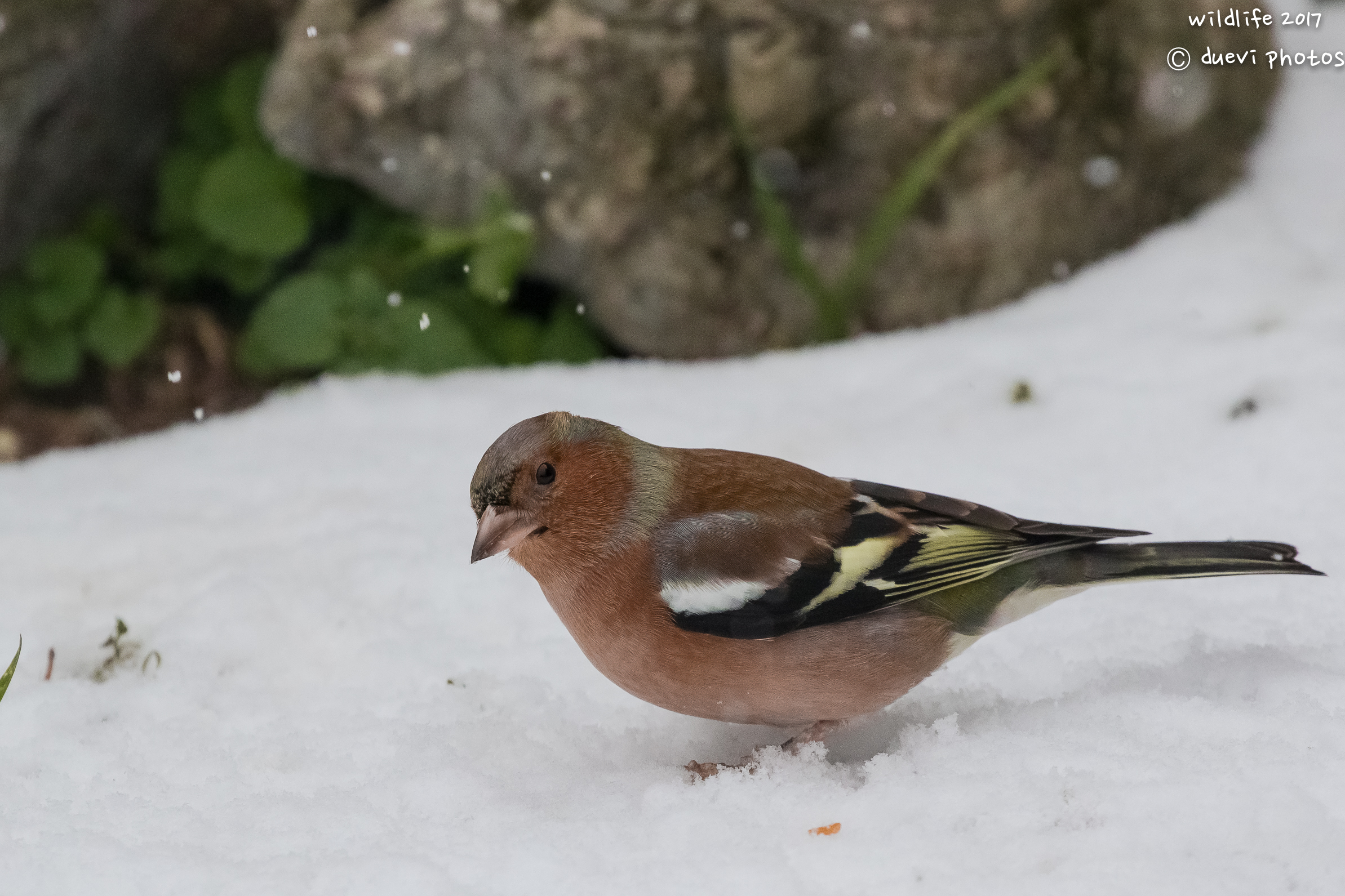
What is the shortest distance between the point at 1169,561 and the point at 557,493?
4.19 ft

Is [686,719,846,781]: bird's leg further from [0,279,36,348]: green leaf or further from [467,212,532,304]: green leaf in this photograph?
[0,279,36,348]: green leaf

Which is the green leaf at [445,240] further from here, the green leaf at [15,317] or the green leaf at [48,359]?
the green leaf at [15,317]

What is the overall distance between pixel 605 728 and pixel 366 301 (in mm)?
2596

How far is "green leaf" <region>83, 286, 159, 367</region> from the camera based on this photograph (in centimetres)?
472

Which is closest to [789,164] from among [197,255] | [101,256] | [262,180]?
[262,180]

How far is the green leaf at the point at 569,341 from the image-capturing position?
15.7 ft

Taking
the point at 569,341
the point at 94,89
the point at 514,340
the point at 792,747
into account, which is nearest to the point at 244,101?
the point at 94,89

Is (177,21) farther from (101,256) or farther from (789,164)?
(789,164)

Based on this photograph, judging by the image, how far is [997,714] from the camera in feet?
7.96

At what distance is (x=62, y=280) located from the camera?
4.77 metres

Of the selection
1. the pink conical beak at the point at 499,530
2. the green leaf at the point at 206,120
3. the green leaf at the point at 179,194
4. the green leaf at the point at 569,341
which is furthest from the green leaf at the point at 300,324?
the pink conical beak at the point at 499,530

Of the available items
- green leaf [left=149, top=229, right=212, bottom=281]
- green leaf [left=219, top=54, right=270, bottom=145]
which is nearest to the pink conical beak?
green leaf [left=219, top=54, right=270, bottom=145]

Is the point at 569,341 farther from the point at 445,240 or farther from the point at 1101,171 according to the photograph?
the point at 1101,171

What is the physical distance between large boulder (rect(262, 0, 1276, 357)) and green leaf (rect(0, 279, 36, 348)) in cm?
127
